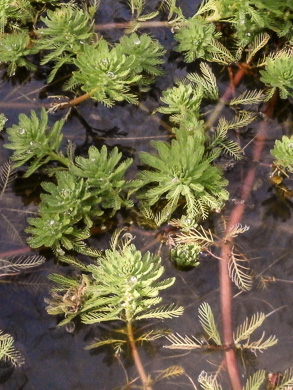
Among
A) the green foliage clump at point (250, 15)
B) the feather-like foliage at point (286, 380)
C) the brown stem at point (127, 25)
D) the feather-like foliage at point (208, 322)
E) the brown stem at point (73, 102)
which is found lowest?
the feather-like foliage at point (286, 380)

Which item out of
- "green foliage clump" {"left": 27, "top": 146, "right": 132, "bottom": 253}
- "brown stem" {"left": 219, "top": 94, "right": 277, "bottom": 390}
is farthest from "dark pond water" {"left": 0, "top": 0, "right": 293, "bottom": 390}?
"green foliage clump" {"left": 27, "top": 146, "right": 132, "bottom": 253}

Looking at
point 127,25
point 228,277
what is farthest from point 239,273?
point 127,25

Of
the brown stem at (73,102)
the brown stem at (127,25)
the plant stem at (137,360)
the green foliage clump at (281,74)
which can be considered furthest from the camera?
the brown stem at (127,25)

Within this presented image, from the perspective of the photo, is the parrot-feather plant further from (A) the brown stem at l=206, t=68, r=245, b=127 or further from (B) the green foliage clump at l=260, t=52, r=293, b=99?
(B) the green foliage clump at l=260, t=52, r=293, b=99

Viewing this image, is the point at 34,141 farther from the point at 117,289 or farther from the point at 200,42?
the point at 200,42

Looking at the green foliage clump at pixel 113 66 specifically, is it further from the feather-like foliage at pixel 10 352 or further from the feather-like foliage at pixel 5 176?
the feather-like foliage at pixel 10 352

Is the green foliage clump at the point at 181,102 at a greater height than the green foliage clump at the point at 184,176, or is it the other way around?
the green foliage clump at the point at 181,102

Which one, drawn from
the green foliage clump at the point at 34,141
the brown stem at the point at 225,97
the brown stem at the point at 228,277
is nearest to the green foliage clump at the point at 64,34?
the green foliage clump at the point at 34,141

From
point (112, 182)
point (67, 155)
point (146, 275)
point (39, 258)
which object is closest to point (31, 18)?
point (67, 155)
